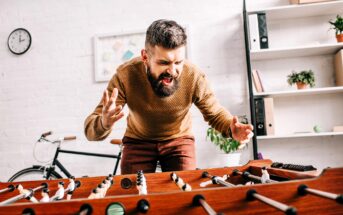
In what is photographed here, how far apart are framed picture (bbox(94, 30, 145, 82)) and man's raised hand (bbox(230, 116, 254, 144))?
2.19 meters

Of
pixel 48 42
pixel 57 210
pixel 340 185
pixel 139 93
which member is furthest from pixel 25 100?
pixel 340 185

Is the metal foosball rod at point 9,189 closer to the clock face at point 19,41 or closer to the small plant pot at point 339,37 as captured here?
the clock face at point 19,41

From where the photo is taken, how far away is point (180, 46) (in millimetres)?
1699

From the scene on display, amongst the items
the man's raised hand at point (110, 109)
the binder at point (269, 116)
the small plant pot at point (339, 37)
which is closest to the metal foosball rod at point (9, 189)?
the man's raised hand at point (110, 109)

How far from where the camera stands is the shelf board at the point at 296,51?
3.24 m

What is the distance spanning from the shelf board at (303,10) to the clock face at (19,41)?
8.28 feet

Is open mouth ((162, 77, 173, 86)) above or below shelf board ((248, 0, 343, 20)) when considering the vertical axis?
below

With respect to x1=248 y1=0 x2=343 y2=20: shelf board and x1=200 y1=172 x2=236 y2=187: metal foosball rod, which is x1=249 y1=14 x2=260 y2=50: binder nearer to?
x1=248 y1=0 x2=343 y2=20: shelf board

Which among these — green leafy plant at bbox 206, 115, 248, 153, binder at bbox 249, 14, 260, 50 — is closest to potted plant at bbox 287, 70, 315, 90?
binder at bbox 249, 14, 260, 50

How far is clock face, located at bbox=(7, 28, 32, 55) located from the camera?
157 inches

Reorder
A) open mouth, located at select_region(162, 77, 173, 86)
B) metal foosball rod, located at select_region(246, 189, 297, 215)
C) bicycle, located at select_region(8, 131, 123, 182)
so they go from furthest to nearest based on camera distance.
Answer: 1. bicycle, located at select_region(8, 131, 123, 182)
2. open mouth, located at select_region(162, 77, 173, 86)
3. metal foosball rod, located at select_region(246, 189, 297, 215)

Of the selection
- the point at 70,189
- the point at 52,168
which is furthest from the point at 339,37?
the point at 52,168

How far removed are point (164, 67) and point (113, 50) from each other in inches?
85.9

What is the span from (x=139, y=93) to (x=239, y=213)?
4.08 feet
